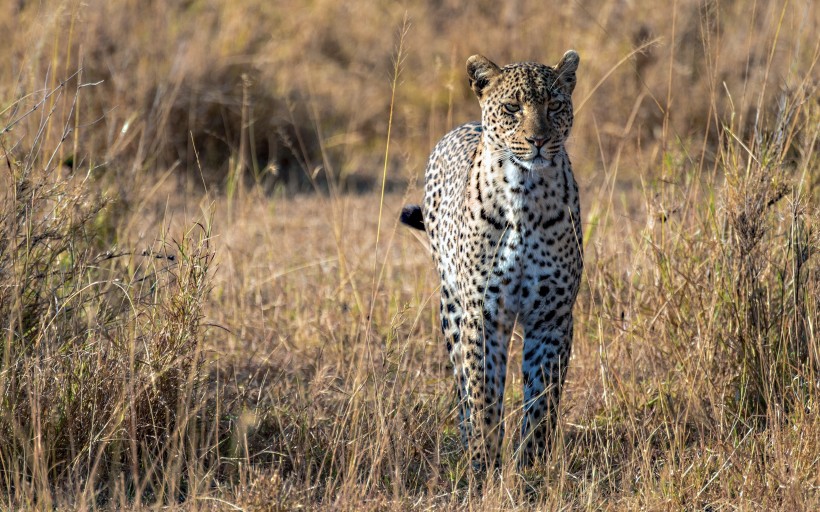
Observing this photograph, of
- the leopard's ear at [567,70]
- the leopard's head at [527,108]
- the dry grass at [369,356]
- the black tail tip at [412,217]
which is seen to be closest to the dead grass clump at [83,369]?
the dry grass at [369,356]

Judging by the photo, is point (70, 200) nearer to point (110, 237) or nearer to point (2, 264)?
point (2, 264)

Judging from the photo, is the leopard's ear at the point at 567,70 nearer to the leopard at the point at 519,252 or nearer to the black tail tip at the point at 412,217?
the leopard at the point at 519,252

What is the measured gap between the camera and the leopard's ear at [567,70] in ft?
14.5

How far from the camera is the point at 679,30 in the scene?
915cm

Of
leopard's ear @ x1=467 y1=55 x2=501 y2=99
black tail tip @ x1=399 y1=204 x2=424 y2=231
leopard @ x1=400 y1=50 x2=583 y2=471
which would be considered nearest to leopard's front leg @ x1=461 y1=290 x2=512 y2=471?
leopard @ x1=400 y1=50 x2=583 y2=471

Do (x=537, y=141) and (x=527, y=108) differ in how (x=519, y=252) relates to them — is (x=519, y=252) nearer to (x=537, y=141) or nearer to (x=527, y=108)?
(x=537, y=141)

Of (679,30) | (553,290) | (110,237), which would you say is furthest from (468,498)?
(679,30)

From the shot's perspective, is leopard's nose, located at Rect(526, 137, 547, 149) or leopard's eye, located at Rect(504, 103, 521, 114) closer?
leopard's nose, located at Rect(526, 137, 547, 149)

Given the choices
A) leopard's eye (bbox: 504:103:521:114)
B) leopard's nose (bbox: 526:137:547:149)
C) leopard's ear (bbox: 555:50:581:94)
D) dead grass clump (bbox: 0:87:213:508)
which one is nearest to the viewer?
dead grass clump (bbox: 0:87:213:508)

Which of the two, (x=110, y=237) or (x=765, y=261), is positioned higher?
(x=765, y=261)

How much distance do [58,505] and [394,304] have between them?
2602 mm

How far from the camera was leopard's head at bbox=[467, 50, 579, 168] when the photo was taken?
4.20 meters

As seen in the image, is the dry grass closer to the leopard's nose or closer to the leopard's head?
the leopard's head

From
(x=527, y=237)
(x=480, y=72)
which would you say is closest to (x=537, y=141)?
(x=527, y=237)
